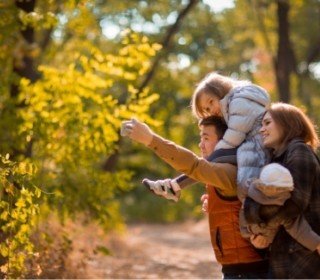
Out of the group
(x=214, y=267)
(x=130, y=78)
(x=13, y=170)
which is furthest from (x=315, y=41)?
(x=13, y=170)

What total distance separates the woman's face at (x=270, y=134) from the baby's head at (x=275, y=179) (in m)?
0.29

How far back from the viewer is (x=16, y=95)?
9391 mm

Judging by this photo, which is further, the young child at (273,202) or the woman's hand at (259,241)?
the woman's hand at (259,241)

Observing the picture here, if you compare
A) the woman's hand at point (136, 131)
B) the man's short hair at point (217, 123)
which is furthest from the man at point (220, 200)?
the man's short hair at point (217, 123)

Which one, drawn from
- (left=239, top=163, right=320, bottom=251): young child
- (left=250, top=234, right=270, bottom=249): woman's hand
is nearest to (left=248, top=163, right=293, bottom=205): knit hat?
(left=239, top=163, right=320, bottom=251): young child

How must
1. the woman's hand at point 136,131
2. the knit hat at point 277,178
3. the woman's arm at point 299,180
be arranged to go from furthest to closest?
the woman's hand at point 136,131
the woman's arm at point 299,180
the knit hat at point 277,178

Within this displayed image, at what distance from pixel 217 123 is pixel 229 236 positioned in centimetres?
67

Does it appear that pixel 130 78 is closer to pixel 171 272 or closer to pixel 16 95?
pixel 16 95

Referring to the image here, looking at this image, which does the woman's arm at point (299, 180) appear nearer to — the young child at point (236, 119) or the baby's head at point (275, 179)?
the baby's head at point (275, 179)

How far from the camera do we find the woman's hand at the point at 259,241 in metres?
4.32

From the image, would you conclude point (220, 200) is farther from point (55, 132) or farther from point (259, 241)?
point (55, 132)

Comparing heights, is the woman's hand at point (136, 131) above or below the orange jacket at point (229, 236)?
above

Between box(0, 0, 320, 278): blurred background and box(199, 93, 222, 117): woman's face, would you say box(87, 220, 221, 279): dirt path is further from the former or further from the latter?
box(199, 93, 222, 117): woman's face

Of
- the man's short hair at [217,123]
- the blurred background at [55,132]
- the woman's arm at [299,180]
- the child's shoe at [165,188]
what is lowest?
the blurred background at [55,132]
